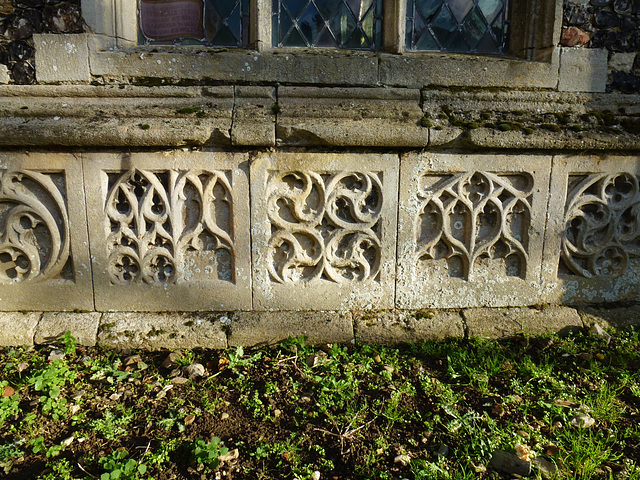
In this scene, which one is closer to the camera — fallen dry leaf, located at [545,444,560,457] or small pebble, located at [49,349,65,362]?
fallen dry leaf, located at [545,444,560,457]

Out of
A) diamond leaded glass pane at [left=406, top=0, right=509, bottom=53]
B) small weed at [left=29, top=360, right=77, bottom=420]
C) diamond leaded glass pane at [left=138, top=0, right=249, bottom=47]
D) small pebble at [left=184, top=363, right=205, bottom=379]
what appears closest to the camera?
small weed at [left=29, top=360, right=77, bottom=420]

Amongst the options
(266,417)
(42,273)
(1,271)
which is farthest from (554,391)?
(1,271)

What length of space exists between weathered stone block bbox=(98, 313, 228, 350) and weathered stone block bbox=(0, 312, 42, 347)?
1.35ft

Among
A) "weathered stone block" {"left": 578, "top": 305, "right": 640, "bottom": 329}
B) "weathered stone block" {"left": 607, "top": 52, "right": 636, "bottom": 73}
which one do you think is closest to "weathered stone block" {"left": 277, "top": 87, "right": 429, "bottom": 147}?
"weathered stone block" {"left": 607, "top": 52, "right": 636, "bottom": 73}

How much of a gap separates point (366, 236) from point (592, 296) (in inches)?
63.7

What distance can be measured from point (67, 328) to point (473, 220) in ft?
8.56

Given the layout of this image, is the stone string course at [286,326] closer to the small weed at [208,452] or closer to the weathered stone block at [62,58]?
the small weed at [208,452]

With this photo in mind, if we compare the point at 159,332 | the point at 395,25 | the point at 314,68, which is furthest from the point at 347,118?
the point at 159,332

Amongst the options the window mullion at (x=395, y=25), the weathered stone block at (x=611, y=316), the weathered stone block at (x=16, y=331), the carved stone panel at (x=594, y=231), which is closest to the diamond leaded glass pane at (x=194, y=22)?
the window mullion at (x=395, y=25)

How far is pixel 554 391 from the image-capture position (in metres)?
2.40

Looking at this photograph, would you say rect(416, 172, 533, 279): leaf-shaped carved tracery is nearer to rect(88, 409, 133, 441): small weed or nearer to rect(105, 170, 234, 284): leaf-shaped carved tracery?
rect(105, 170, 234, 284): leaf-shaped carved tracery

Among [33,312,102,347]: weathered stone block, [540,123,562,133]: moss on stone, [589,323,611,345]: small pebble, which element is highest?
[540,123,562,133]: moss on stone

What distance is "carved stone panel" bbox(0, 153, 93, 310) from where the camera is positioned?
269cm

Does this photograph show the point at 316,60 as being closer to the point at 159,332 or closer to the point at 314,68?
the point at 314,68
